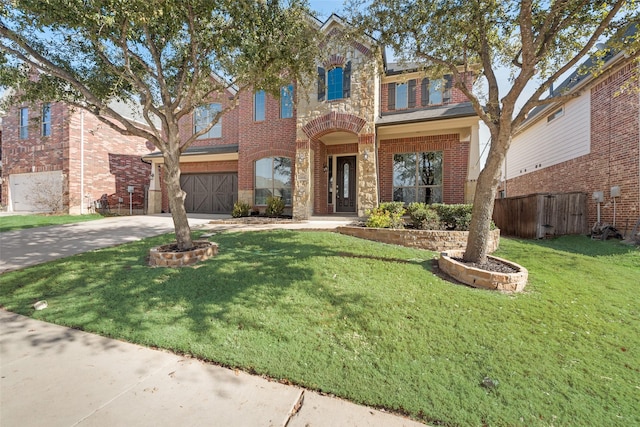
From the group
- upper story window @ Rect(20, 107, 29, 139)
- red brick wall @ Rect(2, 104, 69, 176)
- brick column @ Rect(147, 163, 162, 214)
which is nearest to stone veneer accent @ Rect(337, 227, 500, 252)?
brick column @ Rect(147, 163, 162, 214)

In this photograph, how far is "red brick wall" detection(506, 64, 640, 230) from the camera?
799 cm

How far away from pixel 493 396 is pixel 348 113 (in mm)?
9286

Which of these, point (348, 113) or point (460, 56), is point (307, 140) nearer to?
point (348, 113)

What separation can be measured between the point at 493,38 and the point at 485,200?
3.87 metres

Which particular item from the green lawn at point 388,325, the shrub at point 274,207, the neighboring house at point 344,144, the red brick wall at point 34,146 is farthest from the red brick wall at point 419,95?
the red brick wall at point 34,146

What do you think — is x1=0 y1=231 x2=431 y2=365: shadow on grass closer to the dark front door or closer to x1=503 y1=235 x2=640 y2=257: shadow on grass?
x1=503 y1=235 x2=640 y2=257: shadow on grass

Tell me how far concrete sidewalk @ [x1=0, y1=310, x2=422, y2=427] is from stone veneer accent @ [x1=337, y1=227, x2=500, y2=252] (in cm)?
502

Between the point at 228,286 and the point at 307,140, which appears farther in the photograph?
the point at 307,140

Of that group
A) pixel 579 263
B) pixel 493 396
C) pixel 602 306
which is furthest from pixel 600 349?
pixel 579 263

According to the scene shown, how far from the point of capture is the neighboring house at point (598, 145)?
8008 mm

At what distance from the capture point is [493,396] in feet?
7.76

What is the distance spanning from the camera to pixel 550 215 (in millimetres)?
9102

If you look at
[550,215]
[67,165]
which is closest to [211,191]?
[67,165]

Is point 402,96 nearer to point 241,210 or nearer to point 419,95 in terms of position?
point 419,95
